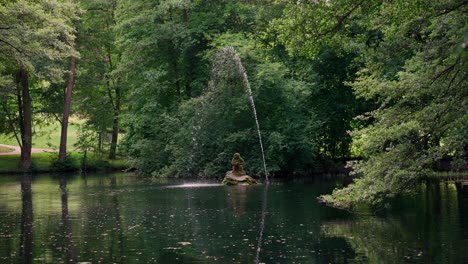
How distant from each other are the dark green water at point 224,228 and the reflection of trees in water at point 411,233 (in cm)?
2

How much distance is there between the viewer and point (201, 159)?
3981cm

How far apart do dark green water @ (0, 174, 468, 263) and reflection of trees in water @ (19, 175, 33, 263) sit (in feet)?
0.09

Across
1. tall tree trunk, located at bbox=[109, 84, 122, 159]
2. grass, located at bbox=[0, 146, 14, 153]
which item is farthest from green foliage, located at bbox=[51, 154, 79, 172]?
grass, located at bbox=[0, 146, 14, 153]

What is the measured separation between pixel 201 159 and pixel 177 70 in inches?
304

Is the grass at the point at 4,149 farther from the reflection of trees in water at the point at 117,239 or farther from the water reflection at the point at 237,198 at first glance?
the reflection of trees in water at the point at 117,239

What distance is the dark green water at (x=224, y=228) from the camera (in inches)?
558

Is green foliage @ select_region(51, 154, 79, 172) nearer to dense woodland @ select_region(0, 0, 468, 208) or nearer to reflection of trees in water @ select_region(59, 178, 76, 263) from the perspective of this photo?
dense woodland @ select_region(0, 0, 468, 208)

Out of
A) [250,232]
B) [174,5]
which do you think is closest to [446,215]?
[250,232]

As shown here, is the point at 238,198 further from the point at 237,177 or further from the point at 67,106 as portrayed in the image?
the point at 67,106

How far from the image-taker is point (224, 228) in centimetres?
1831

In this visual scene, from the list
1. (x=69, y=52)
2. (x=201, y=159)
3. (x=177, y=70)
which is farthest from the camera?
(x=177, y=70)

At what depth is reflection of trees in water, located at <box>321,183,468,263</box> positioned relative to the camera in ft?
44.8

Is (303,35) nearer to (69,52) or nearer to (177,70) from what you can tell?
(69,52)

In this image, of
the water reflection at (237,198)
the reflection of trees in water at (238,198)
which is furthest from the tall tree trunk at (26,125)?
the water reflection at (237,198)
